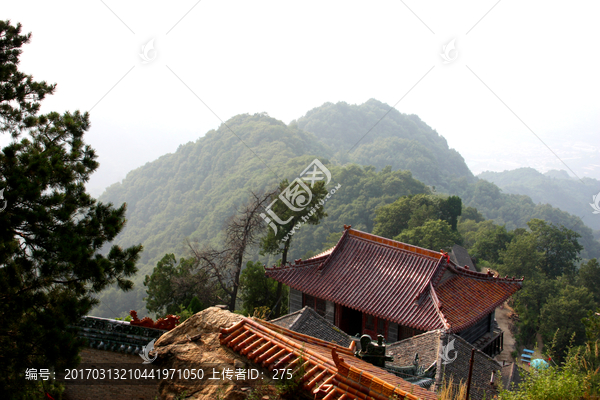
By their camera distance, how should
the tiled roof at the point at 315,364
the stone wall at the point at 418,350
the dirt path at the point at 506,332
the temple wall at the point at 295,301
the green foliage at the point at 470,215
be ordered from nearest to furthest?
1. the tiled roof at the point at 315,364
2. the stone wall at the point at 418,350
3. the temple wall at the point at 295,301
4. the dirt path at the point at 506,332
5. the green foliage at the point at 470,215

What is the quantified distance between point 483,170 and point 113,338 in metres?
167

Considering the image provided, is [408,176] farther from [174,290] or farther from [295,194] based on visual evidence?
[174,290]

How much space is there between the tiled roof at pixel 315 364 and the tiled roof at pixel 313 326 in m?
6.55

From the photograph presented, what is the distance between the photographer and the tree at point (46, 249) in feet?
19.4

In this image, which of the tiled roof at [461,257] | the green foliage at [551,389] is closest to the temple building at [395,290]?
the green foliage at [551,389]

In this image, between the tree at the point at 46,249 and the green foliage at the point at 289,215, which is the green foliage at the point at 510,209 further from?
the tree at the point at 46,249

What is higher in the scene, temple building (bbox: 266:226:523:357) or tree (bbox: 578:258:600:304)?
tree (bbox: 578:258:600:304)

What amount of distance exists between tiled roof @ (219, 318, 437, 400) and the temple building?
28.8ft

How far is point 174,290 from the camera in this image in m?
21.8

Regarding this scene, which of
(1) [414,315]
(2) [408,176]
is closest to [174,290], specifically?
(1) [414,315]

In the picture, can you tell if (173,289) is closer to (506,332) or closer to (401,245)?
(401,245)

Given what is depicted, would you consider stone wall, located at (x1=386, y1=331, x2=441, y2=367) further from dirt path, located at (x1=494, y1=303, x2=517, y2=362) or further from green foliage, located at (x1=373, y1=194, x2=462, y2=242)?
green foliage, located at (x1=373, y1=194, x2=462, y2=242)

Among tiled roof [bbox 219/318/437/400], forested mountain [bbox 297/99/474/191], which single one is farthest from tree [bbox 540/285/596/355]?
forested mountain [bbox 297/99/474/191]

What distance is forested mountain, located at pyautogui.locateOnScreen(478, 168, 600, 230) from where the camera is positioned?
355 ft
